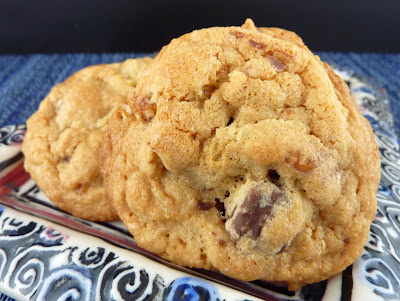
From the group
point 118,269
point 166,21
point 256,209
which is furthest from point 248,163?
point 166,21

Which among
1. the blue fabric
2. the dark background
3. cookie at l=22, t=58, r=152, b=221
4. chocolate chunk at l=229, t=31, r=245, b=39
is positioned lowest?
the blue fabric

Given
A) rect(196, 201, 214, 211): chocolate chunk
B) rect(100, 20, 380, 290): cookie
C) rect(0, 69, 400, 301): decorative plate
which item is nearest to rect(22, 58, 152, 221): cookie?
rect(0, 69, 400, 301): decorative plate

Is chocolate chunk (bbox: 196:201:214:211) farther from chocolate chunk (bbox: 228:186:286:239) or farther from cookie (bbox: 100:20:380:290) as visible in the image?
chocolate chunk (bbox: 228:186:286:239)

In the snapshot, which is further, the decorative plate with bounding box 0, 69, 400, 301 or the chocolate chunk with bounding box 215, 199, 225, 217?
the chocolate chunk with bounding box 215, 199, 225, 217

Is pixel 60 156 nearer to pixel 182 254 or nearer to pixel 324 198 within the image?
pixel 182 254

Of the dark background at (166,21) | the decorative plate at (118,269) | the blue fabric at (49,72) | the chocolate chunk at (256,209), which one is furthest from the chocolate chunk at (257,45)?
the dark background at (166,21)

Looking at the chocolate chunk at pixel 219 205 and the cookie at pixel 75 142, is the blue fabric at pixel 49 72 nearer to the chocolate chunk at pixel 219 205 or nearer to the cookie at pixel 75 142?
the cookie at pixel 75 142
